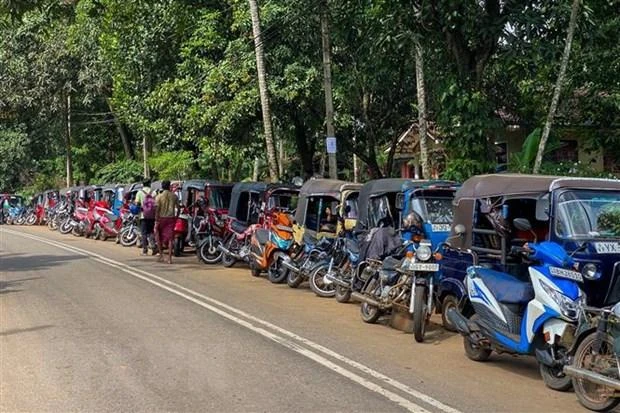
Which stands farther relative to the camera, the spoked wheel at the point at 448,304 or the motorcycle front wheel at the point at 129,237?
the motorcycle front wheel at the point at 129,237

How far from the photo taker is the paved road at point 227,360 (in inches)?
250

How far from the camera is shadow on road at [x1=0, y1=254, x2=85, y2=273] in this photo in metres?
17.0

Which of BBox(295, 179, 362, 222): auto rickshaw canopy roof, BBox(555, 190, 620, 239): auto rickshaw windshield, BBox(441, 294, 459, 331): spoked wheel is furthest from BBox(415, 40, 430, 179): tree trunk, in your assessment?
BBox(555, 190, 620, 239): auto rickshaw windshield

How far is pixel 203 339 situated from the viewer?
8.86 metres

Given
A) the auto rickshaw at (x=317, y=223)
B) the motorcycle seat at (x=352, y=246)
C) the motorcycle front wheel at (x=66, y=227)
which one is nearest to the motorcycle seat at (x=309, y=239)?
the auto rickshaw at (x=317, y=223)

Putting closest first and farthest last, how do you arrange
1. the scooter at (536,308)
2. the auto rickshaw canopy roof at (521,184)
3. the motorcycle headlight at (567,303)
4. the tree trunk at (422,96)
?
the motorcycle headlight at (567,303) → the scooter at (536,308) → the auto rickshaw canopy roof at (521,184) → the tree trunk at (422,96)

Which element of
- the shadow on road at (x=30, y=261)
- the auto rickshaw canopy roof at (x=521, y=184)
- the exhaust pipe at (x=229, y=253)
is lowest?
the shadow on road at (x=30, y=261)

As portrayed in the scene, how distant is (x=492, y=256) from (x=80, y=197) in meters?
24.6

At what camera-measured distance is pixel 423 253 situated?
29.3 feet

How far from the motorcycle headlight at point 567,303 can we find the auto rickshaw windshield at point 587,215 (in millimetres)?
779

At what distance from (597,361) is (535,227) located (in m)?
2.79

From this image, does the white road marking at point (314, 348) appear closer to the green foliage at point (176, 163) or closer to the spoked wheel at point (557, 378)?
the spoked wheel at point (557, 378)

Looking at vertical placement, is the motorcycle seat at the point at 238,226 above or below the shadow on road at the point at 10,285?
above

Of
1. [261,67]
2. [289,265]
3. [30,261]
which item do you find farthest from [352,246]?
[30,261]
